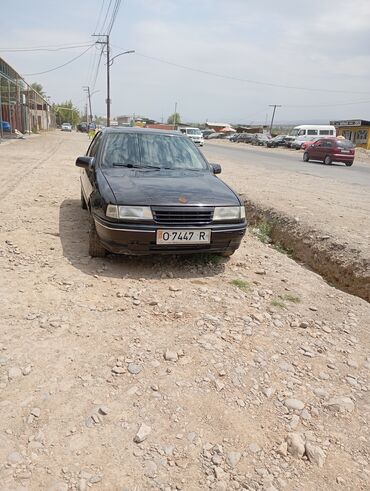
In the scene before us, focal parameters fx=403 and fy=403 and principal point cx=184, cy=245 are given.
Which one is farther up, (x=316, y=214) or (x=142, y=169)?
(x=142, y=169)

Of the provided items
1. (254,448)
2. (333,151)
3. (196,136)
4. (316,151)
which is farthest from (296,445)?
(196,136)

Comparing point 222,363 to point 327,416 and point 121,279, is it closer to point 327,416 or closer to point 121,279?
point 327,416

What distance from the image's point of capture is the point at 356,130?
1831 inches

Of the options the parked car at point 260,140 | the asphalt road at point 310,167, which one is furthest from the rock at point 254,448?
the parked car at point 260,140

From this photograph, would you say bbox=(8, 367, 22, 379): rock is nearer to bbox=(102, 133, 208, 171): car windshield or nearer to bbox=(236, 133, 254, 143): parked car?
bbox=(102, 133, 208, 171): car windshield

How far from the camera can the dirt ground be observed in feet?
6.43

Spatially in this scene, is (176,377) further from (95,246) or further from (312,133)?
(312,133)

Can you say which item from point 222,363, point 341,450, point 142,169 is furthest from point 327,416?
point 142,169

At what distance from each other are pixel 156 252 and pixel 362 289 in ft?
8.54

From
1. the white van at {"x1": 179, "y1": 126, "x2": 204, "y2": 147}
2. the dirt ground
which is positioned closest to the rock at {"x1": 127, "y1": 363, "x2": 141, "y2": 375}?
the dirt ground

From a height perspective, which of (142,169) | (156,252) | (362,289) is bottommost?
(362,289)

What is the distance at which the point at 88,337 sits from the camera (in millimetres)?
2947

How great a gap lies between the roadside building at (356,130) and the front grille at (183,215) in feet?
151

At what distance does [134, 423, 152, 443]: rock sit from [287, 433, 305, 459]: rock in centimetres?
75
